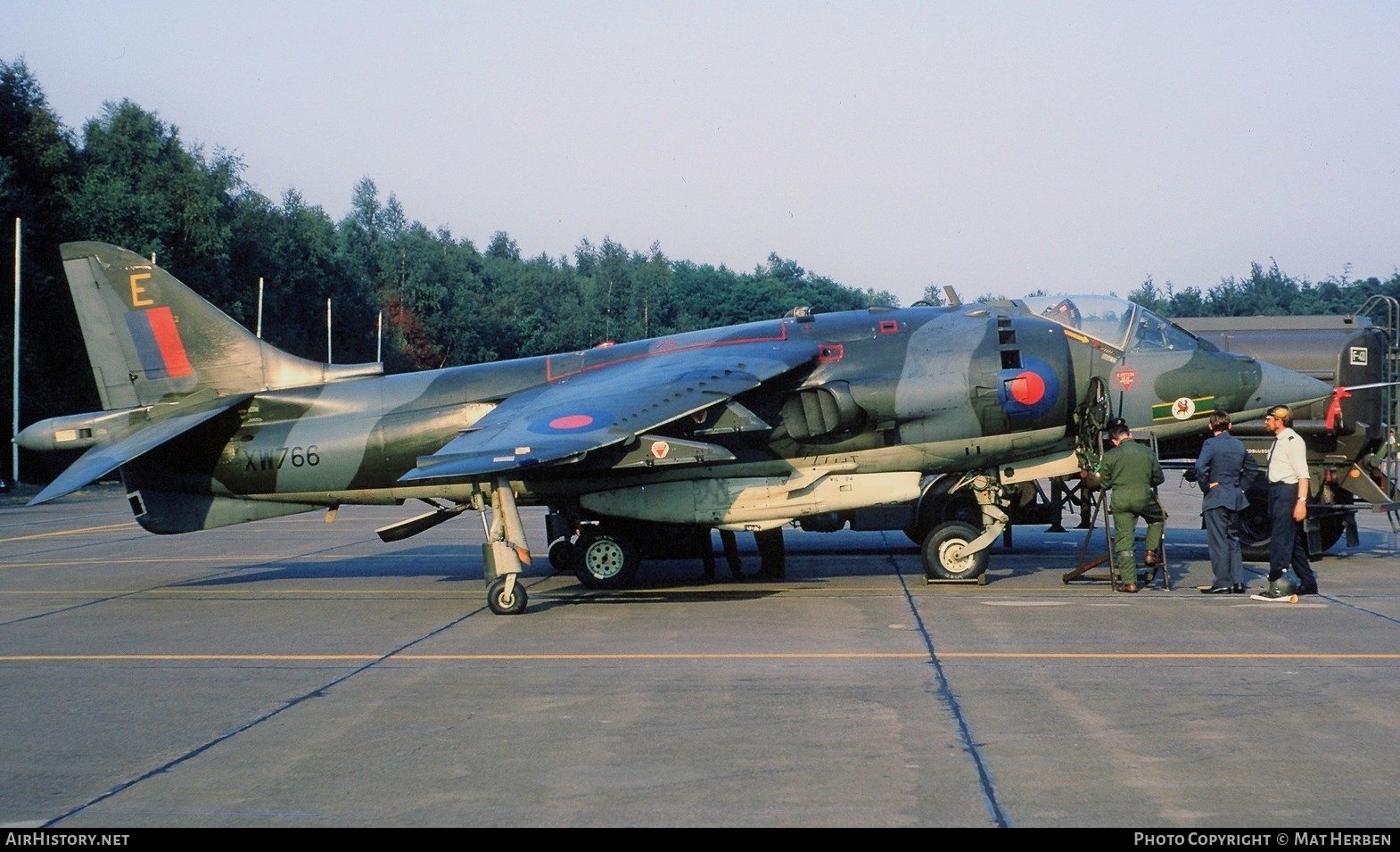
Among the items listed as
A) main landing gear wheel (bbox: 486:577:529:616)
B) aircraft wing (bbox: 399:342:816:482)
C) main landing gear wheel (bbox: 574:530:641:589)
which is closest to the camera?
aircraft wing (bbox: 399:342:816:482)

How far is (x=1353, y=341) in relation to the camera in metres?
16.6

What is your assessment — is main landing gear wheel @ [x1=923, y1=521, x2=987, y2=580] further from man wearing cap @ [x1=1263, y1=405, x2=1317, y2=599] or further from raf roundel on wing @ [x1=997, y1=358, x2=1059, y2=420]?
man wearing cap @ [x1=1263, y1=405, x2=1317, y2=599]

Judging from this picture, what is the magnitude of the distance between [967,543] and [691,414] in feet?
12.2

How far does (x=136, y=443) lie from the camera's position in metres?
13.8

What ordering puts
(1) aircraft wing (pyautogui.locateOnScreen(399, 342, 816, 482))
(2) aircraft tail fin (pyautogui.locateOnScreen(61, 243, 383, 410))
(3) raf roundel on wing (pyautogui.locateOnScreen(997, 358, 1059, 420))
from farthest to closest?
(2) aircraft tail fin (pyautogui.locateOnScreen(61, 243, 383, 410)), (3) raf roundel on wing (pyautogui.locateOnScreen(997, 358, 1059, 420)), (1) aircraft wing (pyautogui.locateOnScreen(399, 342, 816, 482))

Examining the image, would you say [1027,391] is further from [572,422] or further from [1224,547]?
[572,422]

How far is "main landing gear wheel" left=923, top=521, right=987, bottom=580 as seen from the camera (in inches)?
563

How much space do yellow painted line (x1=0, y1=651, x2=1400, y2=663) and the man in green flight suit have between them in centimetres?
379

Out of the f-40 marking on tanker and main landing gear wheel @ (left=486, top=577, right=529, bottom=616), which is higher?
the f-40 marking on tanker

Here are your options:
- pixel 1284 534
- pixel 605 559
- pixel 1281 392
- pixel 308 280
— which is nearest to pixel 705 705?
pixel 605 559

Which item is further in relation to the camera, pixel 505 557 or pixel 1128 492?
pixel 1128 492

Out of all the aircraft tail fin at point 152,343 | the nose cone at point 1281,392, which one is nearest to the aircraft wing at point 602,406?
the aircraft tail fin at point 152,343

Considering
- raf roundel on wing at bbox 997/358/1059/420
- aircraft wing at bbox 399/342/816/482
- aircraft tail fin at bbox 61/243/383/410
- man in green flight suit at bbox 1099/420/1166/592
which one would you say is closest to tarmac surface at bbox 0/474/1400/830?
man in green flight suit at bbox 1099/420/1166/592
